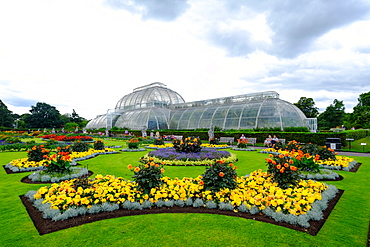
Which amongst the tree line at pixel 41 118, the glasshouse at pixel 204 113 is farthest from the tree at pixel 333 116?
the tree line at pixel 41 118

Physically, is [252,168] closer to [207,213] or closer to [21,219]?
[207,213]

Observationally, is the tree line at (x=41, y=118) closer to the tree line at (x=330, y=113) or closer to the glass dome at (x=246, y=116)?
the glass dome at (x=246, y=116)

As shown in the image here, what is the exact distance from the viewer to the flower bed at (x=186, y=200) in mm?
4533

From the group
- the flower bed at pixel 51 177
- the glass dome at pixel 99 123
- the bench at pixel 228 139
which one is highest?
the glass dome at pixel 99 123

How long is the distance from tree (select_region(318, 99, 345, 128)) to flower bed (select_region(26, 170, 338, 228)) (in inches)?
2260

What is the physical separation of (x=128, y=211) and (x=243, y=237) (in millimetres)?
2790

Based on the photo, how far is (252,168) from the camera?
10297mm

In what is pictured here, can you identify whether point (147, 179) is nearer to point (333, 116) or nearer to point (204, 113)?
point (204, 113)

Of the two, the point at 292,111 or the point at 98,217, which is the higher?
the point at 292,111

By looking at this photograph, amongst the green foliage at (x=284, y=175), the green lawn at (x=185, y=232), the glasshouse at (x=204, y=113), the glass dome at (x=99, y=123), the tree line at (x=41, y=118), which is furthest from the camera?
the tree line at (x=41, y=118)

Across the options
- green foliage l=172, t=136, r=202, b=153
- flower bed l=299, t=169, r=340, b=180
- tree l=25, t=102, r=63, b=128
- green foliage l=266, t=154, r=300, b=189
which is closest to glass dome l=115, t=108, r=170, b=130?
green foliage l=172, t=136, r=202, b=153

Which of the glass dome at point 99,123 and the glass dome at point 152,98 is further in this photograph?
the glass dome at point 99,123

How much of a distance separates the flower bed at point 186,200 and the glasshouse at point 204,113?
24522 millimetres

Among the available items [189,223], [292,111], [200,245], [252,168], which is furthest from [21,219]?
[292,111]
